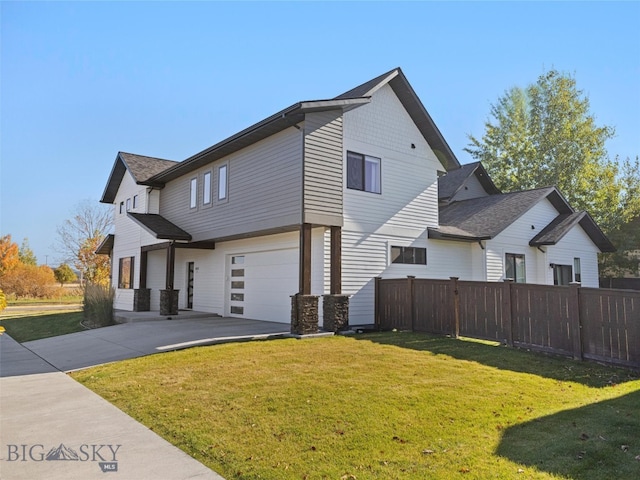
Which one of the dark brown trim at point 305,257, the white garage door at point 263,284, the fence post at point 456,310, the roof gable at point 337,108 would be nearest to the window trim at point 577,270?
the roof gable at point 337,108

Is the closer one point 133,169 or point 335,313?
point 335,313

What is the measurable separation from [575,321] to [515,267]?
9398 millimetres

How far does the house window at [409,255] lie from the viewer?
1435 cm

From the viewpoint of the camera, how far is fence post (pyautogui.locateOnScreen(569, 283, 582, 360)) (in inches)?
330

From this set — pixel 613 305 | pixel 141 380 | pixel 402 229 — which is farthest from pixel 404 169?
pixel 141 380

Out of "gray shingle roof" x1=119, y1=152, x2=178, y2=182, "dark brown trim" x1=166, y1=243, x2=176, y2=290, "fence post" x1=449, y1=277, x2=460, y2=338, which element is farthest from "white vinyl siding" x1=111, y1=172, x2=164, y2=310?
"fence post" x1=449, y1=277, x2=460, y2=338

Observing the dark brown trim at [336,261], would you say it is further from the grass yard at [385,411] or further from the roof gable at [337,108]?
the roof gable at [337,108]

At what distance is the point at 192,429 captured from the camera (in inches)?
190

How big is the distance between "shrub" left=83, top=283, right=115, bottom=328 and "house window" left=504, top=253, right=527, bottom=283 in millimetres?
15165

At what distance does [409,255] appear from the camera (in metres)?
14.8

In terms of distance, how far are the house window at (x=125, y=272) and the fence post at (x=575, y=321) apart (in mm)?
18238

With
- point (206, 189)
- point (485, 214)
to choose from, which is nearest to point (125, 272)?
point (206, 189)

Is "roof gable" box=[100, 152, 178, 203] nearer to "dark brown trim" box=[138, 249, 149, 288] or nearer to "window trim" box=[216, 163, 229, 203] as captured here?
"dark brown trim" box=[138, 249, 149, 288]

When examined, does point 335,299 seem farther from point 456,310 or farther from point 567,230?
point 567,230
